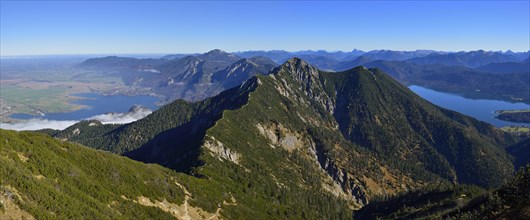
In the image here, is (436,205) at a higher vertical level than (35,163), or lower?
lower

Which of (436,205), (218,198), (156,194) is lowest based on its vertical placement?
(436,205)

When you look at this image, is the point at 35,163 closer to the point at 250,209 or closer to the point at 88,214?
the point at 88,214

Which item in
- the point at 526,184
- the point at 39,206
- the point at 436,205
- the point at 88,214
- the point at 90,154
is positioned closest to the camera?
the point at 39,206

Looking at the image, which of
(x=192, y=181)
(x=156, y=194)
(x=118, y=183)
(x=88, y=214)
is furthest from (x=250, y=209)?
(x=88, y=214)

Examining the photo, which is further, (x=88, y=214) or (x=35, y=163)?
(x=35, y=163)

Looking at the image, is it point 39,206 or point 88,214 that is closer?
point 39,206

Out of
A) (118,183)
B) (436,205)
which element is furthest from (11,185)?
(436,205)

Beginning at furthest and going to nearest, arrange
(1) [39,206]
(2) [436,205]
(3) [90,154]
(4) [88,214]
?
1. (2) [436,205]
2. (3) [90,154]
3. (4) [88,214]
4. (1) [39,206]

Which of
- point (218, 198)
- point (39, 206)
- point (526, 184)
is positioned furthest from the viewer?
point (218, 198)

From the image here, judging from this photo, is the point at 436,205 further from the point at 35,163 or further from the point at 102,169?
the point at 35,163
